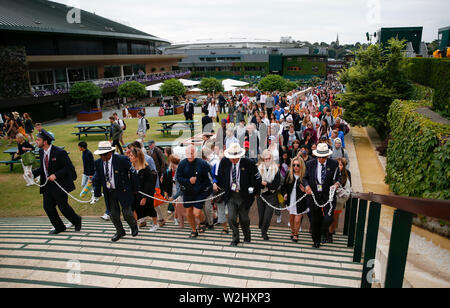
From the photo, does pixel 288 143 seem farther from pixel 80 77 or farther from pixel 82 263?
pixel 80 77

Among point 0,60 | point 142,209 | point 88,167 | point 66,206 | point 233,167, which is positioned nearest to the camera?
point 233,167

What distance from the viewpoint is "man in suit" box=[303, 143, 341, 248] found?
18.9 ft

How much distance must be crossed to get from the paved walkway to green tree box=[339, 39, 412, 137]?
11.4 m

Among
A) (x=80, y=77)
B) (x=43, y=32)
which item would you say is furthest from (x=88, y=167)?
(x=80, y=77)

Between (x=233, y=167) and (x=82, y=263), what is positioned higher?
(x=233, y=167)

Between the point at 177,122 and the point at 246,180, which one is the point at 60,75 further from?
the point at 246,180

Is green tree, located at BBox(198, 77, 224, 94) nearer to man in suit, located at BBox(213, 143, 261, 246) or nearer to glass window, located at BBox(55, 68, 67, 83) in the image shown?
glass window, located at BBox(55, 68, 67, 83)

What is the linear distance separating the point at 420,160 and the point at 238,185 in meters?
4.82

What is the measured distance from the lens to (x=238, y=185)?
5.80 metres

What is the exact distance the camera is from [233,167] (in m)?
5.92

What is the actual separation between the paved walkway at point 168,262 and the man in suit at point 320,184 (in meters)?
0.48

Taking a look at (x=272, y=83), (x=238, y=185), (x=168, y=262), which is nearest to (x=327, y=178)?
(x=238, y=185)

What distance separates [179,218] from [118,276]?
3.13 metres

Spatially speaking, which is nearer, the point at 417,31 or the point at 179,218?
the point at 179,218
